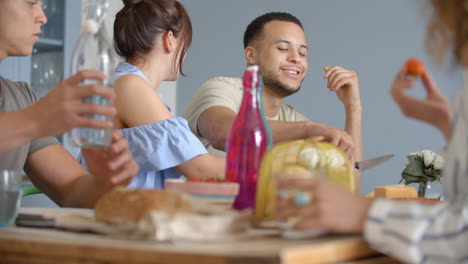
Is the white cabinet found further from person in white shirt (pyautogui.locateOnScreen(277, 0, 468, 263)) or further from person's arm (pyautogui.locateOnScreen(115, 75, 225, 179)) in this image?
person in white shirt (pyautogui.locateOnScreen(277, 0, 468, 263))

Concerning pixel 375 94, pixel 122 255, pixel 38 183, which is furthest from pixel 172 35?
pixel 375 94

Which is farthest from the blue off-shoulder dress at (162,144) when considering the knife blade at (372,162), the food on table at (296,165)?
the food on table at (296,165)

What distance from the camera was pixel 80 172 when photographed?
1.59m

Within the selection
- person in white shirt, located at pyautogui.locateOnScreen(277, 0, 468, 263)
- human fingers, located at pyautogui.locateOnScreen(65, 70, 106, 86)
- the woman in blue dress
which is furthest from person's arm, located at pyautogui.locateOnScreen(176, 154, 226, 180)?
person in white shirt, located at pyautogui.locateOnScreen(277, 0, 468, 263)

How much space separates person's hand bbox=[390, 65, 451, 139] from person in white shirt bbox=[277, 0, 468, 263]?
0.29 ft

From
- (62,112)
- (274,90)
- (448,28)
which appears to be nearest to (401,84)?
(448,28)

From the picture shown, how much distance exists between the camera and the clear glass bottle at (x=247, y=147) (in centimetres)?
Result: 114

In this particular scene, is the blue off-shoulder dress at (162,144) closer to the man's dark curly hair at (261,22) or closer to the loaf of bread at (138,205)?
the loaf of bread at (138,205)

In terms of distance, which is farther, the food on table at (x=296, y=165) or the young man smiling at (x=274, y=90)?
the young man smiling at (x=274, y=90)

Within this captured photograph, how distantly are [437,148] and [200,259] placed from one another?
294 centimetres

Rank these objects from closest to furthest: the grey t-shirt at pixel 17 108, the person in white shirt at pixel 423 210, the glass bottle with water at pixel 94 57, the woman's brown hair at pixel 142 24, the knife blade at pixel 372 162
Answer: the person in white shirt at pixel 423 210 < the glass bottle with water at pixel 94 57 < the grey t-shirt at pixel 17 108 < the knife blade at pixel 372 162 < the woman's brown hair at pixel 142 24

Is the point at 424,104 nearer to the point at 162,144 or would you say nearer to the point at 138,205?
the point at 138,205

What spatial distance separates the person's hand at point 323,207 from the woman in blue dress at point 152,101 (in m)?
0.81

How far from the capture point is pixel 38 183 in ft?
5.38
